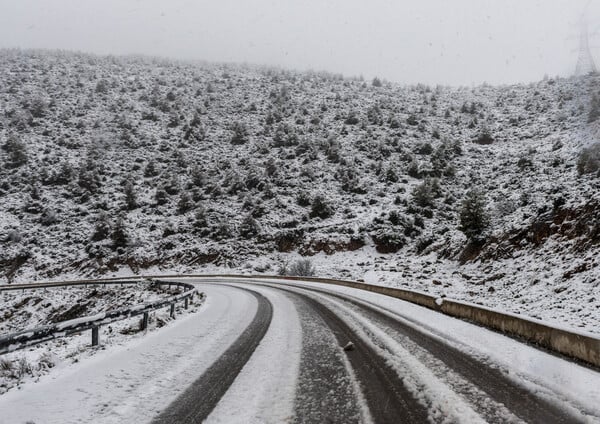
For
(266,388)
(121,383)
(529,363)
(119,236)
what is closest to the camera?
(266,388)

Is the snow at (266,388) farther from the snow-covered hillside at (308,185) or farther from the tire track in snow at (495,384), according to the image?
the snow-covered hillside at (308,185)

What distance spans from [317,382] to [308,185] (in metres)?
45.0

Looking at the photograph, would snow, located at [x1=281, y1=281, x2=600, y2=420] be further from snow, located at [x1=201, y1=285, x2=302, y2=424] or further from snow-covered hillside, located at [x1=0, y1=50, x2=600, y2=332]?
snow-covered hillside, located at [x1=0, y1=50, x2=600, y2=332]

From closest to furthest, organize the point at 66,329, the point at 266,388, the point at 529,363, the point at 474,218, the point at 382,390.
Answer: the point at 382,390
the point at 266,388
the point at 529,363
the point at 66,329
the point at 474,218

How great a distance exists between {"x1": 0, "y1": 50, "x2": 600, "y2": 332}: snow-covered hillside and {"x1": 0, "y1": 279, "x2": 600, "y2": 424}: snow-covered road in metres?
9.14

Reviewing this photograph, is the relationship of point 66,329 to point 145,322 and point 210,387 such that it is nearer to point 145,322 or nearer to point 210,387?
point 145,322

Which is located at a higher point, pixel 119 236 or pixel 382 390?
pixel 119 236

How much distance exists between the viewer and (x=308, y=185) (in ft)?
163

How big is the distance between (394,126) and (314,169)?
1915 centimetres

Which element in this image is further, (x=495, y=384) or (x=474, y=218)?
(x=474, y=218)

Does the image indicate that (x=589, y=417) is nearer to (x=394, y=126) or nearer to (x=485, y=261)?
(x=485, y=261)

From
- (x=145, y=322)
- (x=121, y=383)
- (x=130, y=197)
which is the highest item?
(x=130, y=197)

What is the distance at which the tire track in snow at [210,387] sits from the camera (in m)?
3.84

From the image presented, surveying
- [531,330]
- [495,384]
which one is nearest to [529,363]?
[495,384]
